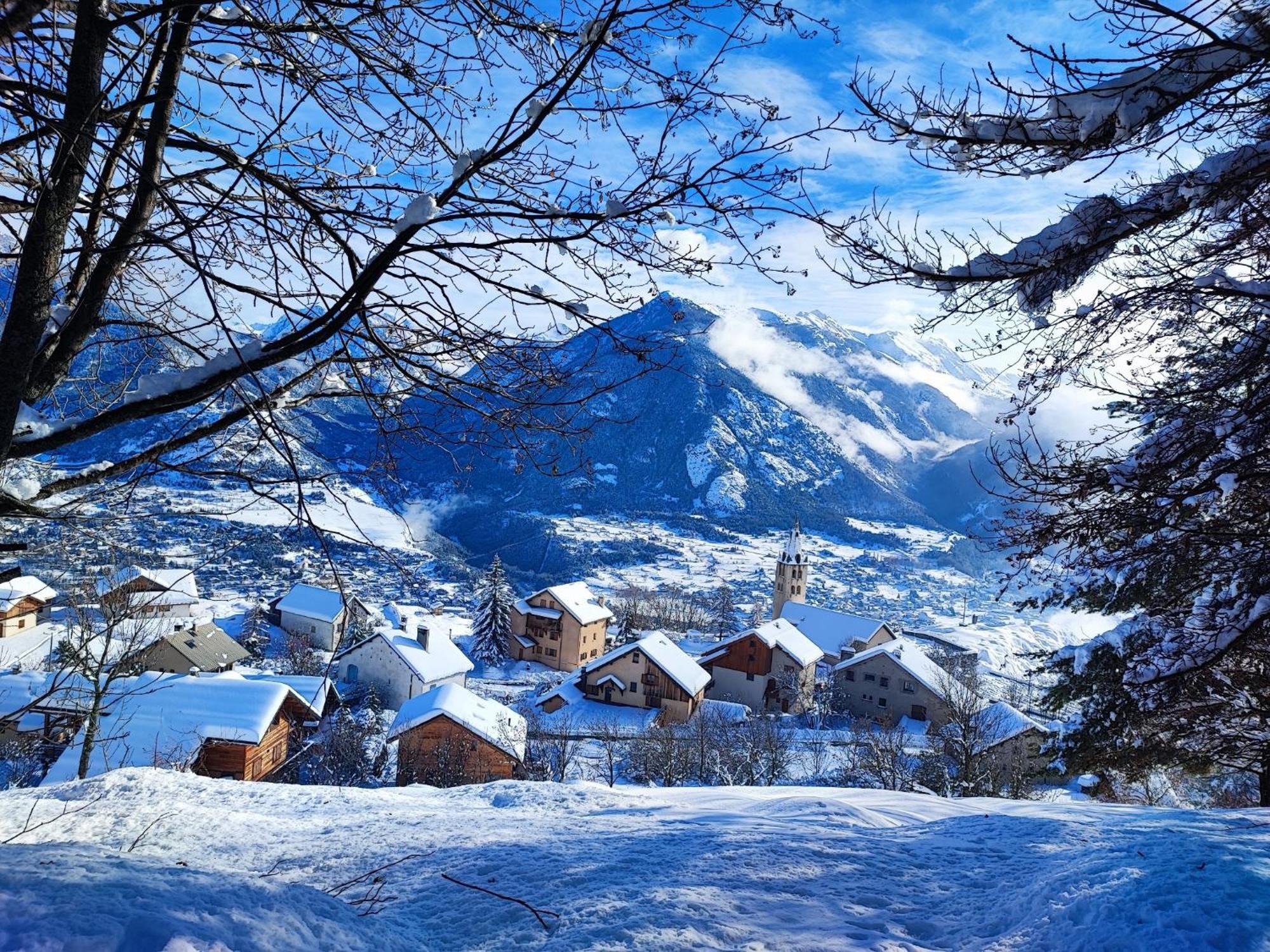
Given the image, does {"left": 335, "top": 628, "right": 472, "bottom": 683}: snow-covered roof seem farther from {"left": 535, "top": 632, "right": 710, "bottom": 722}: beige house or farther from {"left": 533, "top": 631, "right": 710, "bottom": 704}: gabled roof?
{"left": 535, "top": 632, "right": 710, "bottom": 722}: beige house

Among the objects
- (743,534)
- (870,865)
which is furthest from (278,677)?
(743,534)

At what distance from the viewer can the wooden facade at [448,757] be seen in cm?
1864

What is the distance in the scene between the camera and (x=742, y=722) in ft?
96.7

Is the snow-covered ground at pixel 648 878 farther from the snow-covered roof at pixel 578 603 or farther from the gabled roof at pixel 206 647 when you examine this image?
the snow-covered roof at pixel 578 603

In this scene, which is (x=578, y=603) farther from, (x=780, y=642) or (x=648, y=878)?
(x=648, y=878)

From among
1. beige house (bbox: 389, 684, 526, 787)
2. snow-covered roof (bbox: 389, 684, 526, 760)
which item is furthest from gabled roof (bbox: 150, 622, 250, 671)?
beige house (bbox: 389, 684, 526, 787)

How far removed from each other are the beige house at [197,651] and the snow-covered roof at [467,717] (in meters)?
10.7

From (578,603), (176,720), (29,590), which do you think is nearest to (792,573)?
(578,603)

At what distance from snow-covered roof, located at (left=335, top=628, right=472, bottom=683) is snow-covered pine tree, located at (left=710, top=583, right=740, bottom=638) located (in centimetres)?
2750

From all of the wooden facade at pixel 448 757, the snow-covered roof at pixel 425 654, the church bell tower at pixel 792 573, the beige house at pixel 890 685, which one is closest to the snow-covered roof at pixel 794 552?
the church bell tower at pixel 792 573

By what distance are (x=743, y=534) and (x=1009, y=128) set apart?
131 m

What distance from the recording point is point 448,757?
739 inches

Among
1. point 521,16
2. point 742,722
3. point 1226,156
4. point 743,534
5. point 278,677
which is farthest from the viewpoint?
point 743,534

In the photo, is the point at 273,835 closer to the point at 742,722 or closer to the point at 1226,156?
the point at 1226,156
